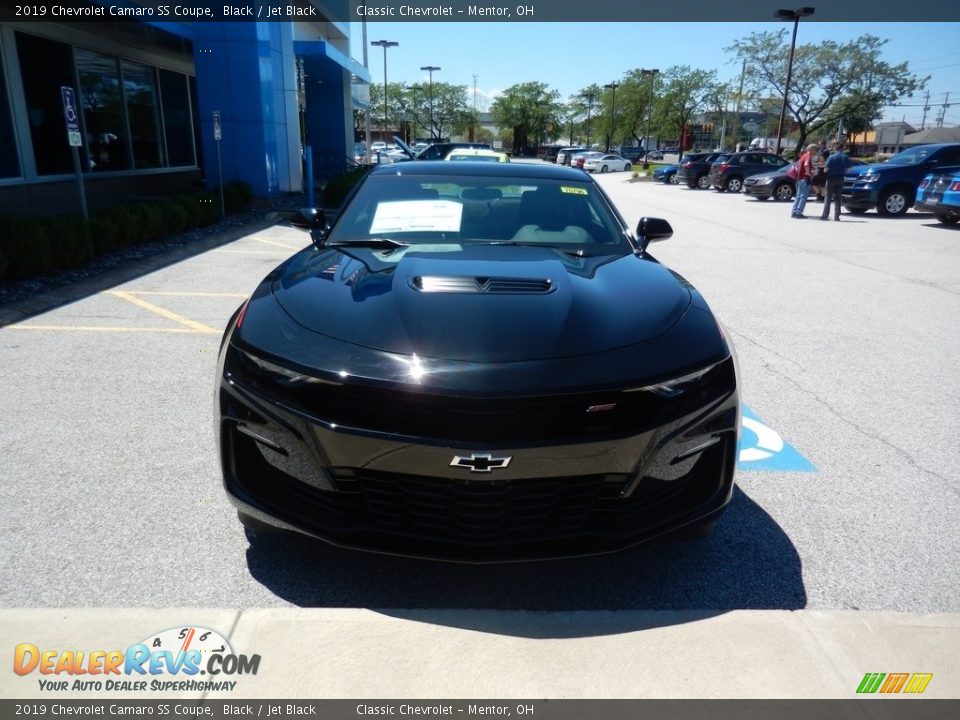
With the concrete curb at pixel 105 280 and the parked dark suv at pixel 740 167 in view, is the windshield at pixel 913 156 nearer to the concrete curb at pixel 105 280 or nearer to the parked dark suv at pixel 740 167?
the parked dark suv at pixel 740 167

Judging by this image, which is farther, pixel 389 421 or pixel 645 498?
pixel 645 498

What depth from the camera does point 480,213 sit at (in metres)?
3.73

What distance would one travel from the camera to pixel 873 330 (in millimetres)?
6477

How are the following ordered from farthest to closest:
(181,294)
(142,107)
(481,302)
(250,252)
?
1. (142,107)
2. (250,252)
3. (181,294)
4. (481,302)

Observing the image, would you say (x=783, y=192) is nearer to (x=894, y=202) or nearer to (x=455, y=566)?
(x=894, y=202)

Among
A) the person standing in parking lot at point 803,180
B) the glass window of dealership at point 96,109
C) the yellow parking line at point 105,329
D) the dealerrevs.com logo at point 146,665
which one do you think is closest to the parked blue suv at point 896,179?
the person standing in parking lot at point 803,180

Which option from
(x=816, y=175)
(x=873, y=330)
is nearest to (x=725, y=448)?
(x=873, y=330)

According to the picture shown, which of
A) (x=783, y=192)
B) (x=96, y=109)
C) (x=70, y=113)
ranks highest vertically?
(x=96, y=109)

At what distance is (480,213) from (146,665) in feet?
8.51

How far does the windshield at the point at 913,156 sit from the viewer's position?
1673 centimetres

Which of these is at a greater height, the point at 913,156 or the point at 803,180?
the point at 913,156

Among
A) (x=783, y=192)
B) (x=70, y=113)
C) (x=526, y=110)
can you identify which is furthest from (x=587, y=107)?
(x=70, y=113)
